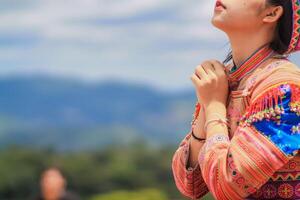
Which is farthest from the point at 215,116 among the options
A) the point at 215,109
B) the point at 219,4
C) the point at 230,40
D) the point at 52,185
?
the point at 52,185

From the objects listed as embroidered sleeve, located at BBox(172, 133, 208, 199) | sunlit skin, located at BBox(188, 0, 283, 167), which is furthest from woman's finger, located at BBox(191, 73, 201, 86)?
embroidered sleeve, located at BBox(172, 133, 208, 199)

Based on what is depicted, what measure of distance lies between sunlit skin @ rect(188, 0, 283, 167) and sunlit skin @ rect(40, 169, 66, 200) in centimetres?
379

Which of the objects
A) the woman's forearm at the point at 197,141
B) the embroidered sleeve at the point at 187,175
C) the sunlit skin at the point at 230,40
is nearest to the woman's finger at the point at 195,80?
the sunlit skin at the point at 230,40

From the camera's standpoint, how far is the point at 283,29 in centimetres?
294

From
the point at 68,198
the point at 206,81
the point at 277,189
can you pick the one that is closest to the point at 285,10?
the point at 206,81

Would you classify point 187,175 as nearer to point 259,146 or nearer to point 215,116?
point 215,116

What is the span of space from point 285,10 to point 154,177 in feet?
147

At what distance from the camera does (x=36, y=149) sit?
4422cm

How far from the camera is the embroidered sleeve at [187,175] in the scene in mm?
3045

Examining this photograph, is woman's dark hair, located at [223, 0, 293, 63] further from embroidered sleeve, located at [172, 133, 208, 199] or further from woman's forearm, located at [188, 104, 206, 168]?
embroidered sleeve, located at [172, 133, 208, 199]

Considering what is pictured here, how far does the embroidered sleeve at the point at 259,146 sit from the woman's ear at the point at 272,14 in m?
0.27

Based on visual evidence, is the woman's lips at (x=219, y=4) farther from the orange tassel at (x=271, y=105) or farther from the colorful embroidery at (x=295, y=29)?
the orange tassel at (x=271, y=105)

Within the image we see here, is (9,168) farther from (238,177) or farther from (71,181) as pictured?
(238,177)

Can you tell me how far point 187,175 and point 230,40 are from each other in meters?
0.50
